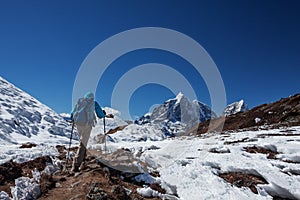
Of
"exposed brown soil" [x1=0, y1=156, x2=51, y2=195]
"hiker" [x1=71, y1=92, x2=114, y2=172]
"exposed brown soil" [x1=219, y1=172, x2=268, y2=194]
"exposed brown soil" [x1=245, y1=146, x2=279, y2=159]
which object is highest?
"hiker" [x1=71, y1=92, x2=114, y2=172]

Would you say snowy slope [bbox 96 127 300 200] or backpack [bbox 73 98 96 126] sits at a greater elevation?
backpack [bbox 73 98 96 126]

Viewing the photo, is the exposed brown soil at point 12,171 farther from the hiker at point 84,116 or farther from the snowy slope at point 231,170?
the snowy slope at point 231,170

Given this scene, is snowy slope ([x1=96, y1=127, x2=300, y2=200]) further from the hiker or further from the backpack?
the backpack

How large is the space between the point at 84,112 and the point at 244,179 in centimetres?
700

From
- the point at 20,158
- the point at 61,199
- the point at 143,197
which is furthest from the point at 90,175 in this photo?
the point at 20,158

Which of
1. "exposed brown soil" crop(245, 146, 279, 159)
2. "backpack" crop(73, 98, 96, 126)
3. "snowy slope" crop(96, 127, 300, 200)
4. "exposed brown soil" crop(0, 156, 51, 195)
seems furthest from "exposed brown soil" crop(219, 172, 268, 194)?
"exposed brown soil" crop(0, 156, 51, 195)

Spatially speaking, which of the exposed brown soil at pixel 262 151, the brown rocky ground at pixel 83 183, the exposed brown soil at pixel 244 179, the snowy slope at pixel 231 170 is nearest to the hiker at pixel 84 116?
the brown rocky ground at pixel 83 183

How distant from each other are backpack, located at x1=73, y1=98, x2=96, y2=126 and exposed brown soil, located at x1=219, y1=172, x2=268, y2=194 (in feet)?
19.7

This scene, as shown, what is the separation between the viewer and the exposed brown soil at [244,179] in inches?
292

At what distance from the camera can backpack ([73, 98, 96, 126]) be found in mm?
10391

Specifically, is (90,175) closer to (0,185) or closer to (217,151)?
(0,185)

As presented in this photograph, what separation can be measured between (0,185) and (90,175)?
2810mm

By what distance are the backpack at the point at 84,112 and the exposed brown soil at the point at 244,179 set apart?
6.02 meters

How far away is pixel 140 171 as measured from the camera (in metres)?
9.28
